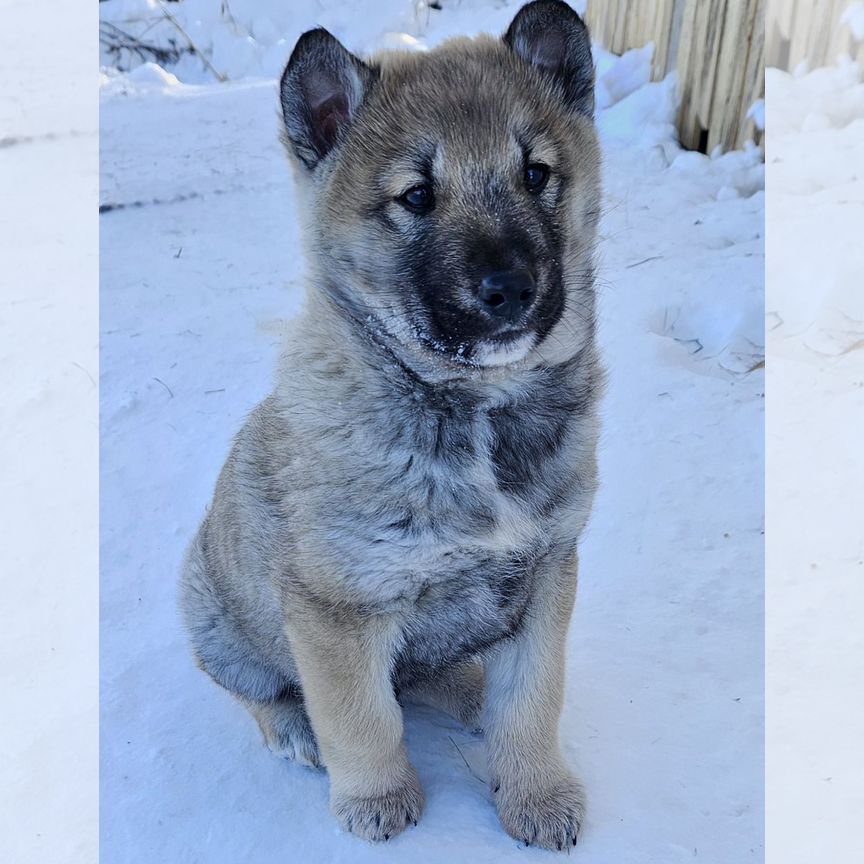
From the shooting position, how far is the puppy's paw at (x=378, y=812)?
7.44 ft

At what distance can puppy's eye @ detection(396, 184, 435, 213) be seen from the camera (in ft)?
6.39

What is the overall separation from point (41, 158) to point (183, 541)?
220 cm

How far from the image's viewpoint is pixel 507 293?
1841 millimetres

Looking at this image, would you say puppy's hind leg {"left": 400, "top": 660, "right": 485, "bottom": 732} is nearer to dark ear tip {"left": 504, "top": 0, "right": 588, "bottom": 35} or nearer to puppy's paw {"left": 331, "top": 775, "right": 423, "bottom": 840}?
puppy's paw {"left": 331, "top": 775, "right": 423, "bottom": 840}

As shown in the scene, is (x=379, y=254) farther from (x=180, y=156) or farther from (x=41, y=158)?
(x=180, y=156)

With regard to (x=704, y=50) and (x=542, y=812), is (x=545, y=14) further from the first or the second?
(x=704, y=50)

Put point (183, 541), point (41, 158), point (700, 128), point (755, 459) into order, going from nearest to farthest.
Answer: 1. point (183, 541)
2. point (755, 459)
3. point (41, 158)
4. point (700, 128)

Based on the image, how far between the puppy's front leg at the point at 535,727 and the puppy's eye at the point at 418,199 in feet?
2.67

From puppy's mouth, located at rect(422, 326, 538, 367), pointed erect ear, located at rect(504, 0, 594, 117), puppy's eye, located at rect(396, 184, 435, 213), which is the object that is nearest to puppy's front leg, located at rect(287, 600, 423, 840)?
puppy's mouth, located at rect(422, 326, 538, 367)

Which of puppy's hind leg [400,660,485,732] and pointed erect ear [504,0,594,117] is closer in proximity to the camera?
pointed erect ear [504,0,594,117]

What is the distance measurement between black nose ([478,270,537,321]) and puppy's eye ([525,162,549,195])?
0.76 feet

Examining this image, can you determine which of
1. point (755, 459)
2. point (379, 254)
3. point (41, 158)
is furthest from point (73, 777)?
point (41, 158)

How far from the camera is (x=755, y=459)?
134 inches

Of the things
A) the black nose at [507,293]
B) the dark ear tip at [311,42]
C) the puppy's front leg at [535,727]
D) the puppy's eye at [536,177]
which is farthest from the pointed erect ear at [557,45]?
the puppy's front leg at [535,727]
